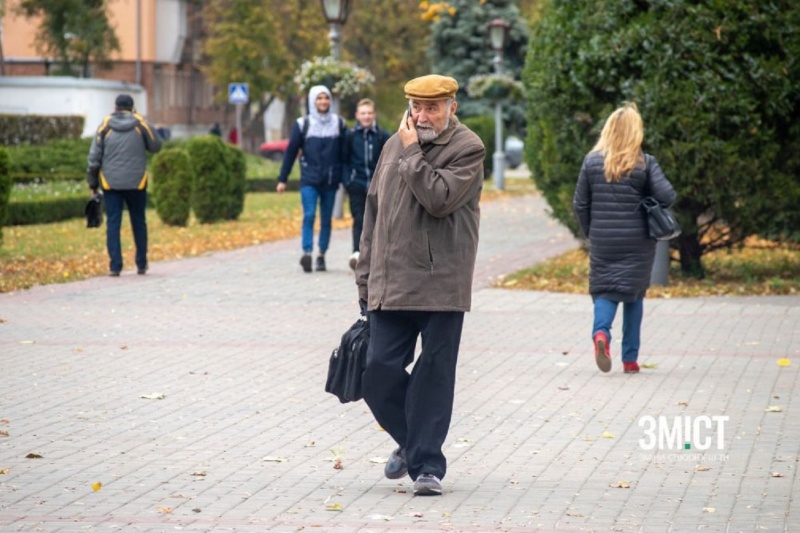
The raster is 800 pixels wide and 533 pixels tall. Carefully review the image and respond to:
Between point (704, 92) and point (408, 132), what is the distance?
26.5ft

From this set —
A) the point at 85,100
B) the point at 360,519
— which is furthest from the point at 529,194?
the point at 360,519

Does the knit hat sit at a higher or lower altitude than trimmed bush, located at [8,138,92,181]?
higher

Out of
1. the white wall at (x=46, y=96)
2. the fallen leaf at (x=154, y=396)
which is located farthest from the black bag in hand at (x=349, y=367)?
the white wall at (x=46, y=96)

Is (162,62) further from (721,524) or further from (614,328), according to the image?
(721,524)

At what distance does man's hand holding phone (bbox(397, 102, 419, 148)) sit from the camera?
6.20m

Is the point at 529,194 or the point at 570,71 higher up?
the point at 570,71

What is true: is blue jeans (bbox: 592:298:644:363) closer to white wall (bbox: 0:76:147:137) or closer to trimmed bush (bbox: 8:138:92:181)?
trimmed bush (bbox: 8:138:92:181)

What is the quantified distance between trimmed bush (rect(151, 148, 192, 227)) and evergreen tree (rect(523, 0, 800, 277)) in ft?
30.3

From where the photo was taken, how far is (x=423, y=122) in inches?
245

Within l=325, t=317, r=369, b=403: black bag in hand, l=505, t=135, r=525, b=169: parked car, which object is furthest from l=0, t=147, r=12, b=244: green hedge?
l=505, t=135, r=525, b=169: parked car

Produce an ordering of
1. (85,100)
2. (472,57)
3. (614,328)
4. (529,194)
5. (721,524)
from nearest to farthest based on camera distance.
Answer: (721,524)
(614,328)
(529,194)
(85,100)
(472,57)

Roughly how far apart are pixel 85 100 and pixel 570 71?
111 ft

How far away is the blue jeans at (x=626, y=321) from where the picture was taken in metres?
9.80

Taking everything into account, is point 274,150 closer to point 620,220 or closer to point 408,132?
point 620,220
